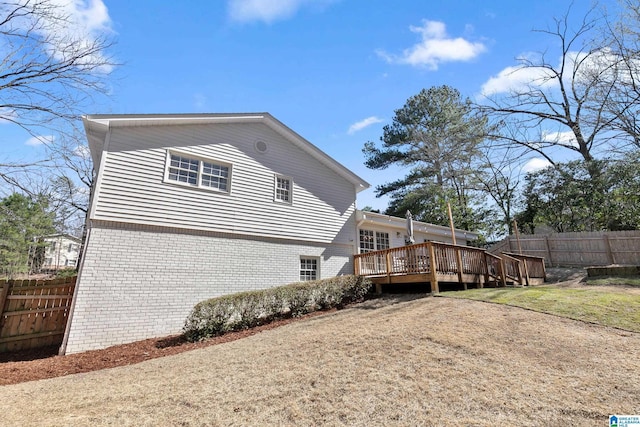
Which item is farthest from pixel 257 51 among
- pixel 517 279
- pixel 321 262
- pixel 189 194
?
pixel 517 279

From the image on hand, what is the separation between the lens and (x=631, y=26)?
10.9m

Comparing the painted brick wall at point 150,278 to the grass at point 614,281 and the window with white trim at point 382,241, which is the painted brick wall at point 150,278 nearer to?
the window with white trim at point 382,241

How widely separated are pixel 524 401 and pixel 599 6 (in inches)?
647

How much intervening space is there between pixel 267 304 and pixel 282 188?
464 centimetres

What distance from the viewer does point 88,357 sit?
6.61 meters

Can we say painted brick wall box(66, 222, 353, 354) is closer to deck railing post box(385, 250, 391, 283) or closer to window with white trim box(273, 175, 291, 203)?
window with white trim box(273, 175, 291, 203)

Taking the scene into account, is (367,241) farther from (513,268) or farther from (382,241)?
(513,268)

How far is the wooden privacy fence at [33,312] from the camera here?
7.26m

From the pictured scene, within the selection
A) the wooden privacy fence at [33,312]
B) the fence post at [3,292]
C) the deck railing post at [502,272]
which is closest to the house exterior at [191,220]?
the wooden privacy fence at [33,312]

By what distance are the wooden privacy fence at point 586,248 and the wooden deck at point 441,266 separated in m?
5.19

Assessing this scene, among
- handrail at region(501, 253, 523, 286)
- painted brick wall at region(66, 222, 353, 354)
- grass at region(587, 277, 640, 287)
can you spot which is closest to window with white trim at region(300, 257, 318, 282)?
painted brick wall at region(66, 222, 353, 354)

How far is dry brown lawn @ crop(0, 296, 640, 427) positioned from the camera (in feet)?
10.1

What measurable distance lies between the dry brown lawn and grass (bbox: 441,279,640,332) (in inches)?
19.1

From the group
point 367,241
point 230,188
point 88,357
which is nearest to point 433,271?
point 367,241
